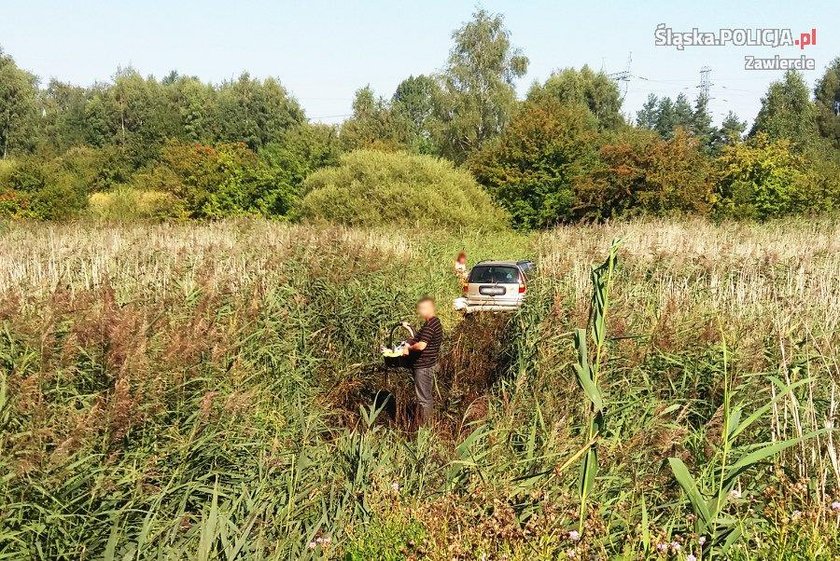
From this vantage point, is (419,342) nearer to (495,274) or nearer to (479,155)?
(495,274)

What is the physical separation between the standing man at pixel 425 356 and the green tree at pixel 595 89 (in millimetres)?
58794

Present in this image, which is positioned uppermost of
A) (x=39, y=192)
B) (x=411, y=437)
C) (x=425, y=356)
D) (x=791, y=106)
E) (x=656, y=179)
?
(x=791, y=106)

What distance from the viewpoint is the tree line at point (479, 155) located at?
29.3 metres

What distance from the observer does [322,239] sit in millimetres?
13859

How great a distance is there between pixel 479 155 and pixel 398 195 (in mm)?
8871

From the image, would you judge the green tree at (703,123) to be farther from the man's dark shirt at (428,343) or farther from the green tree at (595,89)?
the man's dark shirt at (428,343)

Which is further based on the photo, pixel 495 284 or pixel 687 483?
pixel 495 284

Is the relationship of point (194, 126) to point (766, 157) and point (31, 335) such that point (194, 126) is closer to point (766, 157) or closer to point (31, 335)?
point (766, 157)

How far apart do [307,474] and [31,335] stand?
87.1 inches

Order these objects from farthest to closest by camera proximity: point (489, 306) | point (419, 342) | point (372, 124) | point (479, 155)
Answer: point (372, 124)
point (479, 155)
point (489, 306)
point (419, 342)

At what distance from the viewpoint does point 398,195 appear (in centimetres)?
2875

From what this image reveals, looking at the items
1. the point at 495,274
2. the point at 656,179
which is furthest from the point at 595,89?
the point at 495,274

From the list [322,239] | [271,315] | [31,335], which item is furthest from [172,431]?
[322,239]

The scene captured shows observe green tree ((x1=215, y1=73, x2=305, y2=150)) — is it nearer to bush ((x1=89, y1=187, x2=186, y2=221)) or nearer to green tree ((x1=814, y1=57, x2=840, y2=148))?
bush ((x1=89, y1=187, x2=186, y2=221))
